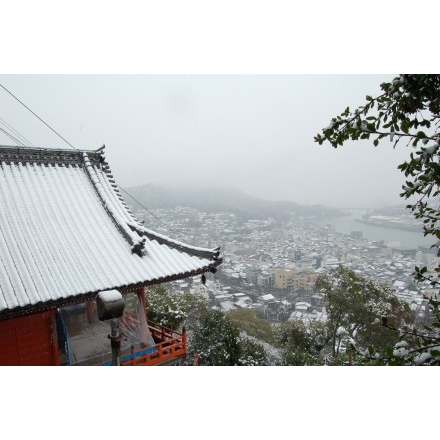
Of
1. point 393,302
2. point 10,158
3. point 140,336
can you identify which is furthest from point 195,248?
point 393,302

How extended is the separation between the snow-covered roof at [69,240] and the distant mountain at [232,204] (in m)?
12.9

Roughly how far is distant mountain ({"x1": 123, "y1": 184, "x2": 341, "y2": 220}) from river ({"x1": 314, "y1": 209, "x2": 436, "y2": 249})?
60 centimetres

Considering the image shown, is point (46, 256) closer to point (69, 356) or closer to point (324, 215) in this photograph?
point (69, 356)

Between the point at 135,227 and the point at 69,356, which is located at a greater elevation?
the point at 135,227

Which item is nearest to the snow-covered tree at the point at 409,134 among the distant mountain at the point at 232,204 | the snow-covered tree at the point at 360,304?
the snow-covered tree at the point at 360,304

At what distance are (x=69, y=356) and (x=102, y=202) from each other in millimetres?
2034

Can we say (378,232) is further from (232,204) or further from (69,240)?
(69,240)

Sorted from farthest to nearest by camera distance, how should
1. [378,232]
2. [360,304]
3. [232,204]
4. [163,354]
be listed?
[232,204], [378,232], [360,304], [163,354]

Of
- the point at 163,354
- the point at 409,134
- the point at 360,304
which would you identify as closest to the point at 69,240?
the point at 163,354

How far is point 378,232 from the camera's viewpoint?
14.0 meters

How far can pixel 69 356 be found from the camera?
3.98 meters

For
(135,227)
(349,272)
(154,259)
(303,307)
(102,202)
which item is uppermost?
(102,202)

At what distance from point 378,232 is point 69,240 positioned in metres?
12.7

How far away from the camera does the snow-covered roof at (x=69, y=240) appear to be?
3465mm
